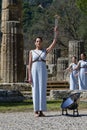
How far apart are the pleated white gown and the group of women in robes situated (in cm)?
1037

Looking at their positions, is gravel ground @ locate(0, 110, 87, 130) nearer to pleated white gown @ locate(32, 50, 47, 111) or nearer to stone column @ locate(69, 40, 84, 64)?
pleated white gown @ locate(32, 50, 47, 111)

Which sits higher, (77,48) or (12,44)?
(12,44)

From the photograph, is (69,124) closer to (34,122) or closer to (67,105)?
(34,122)

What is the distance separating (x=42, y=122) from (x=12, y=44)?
760 inches

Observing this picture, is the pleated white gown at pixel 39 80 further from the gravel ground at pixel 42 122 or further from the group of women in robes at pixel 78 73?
the group of women in robes at pixel 78 73

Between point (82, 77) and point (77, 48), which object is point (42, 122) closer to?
point (82, 77)

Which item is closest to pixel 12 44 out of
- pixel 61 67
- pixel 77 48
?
pixel 77 48

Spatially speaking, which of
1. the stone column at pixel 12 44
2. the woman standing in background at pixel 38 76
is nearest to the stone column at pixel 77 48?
the stone column at pixel 12 44

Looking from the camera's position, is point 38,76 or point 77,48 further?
point 77,48

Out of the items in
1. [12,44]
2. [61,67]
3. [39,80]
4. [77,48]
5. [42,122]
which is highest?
[12,44]

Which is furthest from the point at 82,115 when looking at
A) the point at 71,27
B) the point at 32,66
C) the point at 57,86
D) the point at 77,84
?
the point at 71,27

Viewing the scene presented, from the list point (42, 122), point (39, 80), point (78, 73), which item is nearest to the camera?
point (42, 122)

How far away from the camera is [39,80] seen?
1580 cm

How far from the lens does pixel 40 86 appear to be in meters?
15.8
